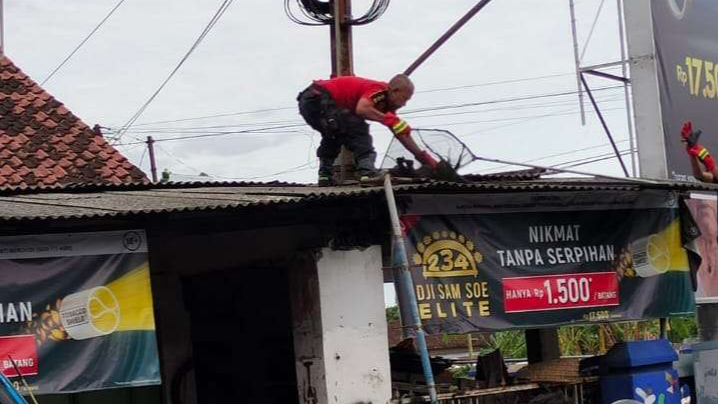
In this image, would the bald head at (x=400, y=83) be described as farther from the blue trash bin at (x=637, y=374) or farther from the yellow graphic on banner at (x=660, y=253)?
the blue trash bin at (x=637, y=374)

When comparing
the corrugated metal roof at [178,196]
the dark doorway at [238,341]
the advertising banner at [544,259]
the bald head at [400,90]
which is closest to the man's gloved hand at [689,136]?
the corrugated metal roof at [178,196]

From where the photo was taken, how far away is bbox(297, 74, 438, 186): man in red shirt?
1048 cm

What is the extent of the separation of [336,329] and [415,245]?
0.97m

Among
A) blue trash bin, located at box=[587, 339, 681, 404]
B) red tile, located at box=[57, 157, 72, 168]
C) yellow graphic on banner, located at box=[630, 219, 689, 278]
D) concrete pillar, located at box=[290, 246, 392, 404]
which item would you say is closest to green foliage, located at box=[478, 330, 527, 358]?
red tile, located at box=[57, 157, 72, 168]

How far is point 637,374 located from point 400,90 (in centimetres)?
334

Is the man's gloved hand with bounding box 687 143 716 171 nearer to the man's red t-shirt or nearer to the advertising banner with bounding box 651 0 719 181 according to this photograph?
the advertising banner with bounding box 651 0 719 181

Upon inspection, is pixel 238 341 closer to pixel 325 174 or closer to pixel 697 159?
pixel 325 174

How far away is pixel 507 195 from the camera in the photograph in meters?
10.8

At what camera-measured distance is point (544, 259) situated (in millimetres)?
10930

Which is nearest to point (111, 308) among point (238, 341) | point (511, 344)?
point (238, 341)

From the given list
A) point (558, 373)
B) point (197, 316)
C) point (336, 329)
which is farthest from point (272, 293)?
point (558, 373)

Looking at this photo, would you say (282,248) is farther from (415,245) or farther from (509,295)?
(509,295)

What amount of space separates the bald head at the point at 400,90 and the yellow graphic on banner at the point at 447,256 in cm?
119

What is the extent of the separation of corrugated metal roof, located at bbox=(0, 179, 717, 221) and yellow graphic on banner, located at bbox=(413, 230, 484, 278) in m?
0.44
